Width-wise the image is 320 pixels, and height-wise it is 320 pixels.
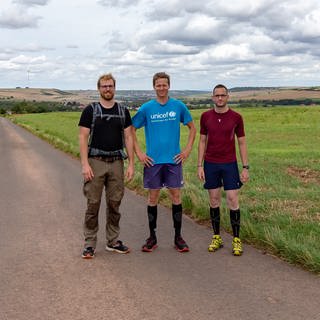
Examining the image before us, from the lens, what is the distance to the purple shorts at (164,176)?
5.95 meters

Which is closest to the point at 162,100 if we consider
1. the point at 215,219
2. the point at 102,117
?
the point at 102,117

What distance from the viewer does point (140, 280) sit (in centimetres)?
493

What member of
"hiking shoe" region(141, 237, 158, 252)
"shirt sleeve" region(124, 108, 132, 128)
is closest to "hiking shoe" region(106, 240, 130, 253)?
"hiking shoe" region(141, 237, 158, 252)

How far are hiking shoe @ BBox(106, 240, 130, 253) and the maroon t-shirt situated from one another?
58.8 inches

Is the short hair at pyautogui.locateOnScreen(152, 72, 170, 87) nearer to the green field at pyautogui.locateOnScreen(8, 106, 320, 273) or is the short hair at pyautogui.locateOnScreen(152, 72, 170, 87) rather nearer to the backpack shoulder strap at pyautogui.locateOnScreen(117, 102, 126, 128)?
the backpack shoulder strap at pyautogui.locateOnScreen(117, 102, 126, 128)

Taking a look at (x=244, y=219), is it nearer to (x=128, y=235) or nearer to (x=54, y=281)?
(x=128, y=235)

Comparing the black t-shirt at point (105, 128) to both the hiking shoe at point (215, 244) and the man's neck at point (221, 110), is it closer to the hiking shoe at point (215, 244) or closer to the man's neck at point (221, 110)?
the man's neck at point (221, 110)

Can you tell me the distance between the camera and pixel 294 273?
198 inches

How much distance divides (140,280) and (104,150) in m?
1.62

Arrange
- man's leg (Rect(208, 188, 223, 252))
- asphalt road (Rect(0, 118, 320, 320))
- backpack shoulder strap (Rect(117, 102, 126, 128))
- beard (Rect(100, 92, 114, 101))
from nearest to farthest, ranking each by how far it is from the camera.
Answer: asphalt road (Rect(0, 118, 320, 320)) < beard (Rect(100, 92, 114, 101)) < backpack shoulder strap (Rect(117, 102, 126, 128)) < man's leg (Rect(208, 188, 223, 252))

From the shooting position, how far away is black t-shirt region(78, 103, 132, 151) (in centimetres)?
564

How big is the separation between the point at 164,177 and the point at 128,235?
1.29 metres

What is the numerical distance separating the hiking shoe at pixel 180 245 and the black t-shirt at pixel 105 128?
1360 mm

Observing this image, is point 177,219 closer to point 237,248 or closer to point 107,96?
point 237,248
